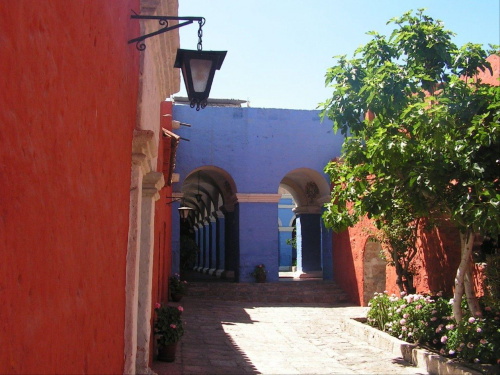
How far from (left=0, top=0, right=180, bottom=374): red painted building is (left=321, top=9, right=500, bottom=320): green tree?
389cm

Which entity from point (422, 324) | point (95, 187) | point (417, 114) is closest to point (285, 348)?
point (422, 324)

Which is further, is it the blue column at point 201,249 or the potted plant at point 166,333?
the blue column at point 201,249

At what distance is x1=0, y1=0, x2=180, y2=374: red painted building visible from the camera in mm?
1544

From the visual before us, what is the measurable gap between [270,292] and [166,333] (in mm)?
9360

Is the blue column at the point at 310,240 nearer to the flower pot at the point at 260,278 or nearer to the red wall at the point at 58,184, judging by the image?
the flower pot at the point at 260,278

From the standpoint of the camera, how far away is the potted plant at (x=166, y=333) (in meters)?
7.62

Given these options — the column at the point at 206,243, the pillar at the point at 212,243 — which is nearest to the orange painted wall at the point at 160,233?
the pillar at the point at 212,243

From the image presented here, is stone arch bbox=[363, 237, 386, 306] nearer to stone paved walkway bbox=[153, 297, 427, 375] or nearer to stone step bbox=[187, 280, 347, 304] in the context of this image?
stone paved walkway bbox=[153, 297, 427, 375]

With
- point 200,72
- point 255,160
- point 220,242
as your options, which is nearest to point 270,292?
point 255,160

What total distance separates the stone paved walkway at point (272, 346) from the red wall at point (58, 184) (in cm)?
462

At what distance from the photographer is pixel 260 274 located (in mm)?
17906

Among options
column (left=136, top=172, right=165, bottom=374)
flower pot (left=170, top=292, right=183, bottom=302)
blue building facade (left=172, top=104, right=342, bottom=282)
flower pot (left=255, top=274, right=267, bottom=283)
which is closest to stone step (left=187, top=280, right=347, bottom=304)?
flower pot (left=255, top=274, right=267, bottom=283)

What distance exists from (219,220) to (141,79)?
766 inches

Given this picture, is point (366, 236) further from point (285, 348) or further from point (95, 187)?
point (95, 187)
